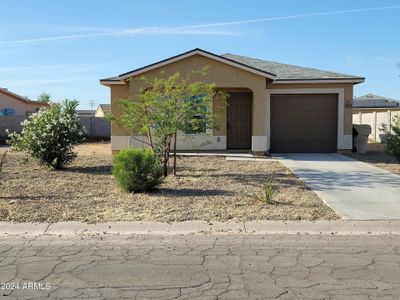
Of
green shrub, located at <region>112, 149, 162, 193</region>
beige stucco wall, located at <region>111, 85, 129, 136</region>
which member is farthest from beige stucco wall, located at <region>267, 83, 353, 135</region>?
green shrub, located at <region>112, 149, 162, 193</region>

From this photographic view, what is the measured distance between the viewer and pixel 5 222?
7.37 meters

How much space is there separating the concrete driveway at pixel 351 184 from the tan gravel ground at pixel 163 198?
1.23 feet

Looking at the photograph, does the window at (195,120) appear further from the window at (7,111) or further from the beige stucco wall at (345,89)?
the window at (7,111)

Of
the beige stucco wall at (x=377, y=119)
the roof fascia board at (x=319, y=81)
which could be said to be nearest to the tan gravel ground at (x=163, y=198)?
the roof fascia board at (x=319, y=81)

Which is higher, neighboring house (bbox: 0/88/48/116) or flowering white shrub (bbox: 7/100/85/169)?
neighboring house (bbox: 0/88/48/116)

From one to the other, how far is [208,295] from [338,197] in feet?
18.2

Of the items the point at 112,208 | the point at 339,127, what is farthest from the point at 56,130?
the point at 339,127

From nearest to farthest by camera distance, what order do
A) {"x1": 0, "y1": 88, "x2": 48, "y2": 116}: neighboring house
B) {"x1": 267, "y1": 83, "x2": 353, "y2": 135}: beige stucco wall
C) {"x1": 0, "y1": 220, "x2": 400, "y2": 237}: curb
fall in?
{"x1": 0, "y1": 220, "x2": 400, "y2": 237}: curb
{"x1": 267, "y1": 83, "x2": 353, "y2": 135}: beige stucco wall
{"x1": 0, "y1": 88, "x2": 48, "y2": 116}: neighboring house

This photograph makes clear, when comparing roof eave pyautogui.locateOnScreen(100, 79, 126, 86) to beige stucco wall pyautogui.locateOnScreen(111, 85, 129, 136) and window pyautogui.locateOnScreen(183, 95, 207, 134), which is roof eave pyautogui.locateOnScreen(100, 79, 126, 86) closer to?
beige stucco wall pyautogui.locateOnScreen(111, 85, 129, 136)

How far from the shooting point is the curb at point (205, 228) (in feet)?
22.6

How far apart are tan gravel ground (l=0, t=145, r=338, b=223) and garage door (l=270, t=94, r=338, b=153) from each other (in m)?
5.24

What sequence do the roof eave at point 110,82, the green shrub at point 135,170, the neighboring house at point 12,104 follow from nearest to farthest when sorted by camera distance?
the green shrub at point 135,170 → the roof eave at point 110,82 → the neighboring house at point 12,104

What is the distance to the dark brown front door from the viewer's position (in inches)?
734

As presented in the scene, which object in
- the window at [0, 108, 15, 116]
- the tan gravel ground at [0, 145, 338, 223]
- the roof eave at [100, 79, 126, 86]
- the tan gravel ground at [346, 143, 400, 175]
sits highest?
the roof eave at [100, 79, 126, 86]
